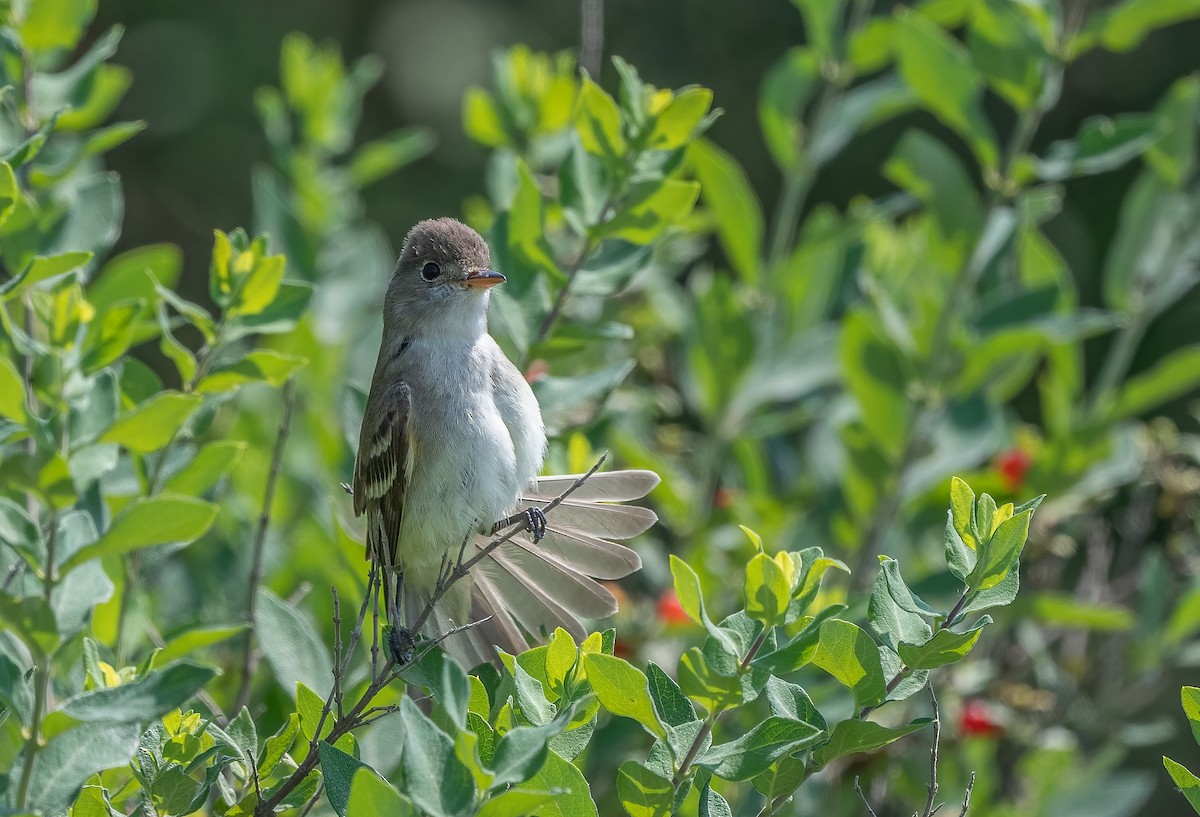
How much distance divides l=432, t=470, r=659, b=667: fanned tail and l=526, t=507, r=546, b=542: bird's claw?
0.03 metres

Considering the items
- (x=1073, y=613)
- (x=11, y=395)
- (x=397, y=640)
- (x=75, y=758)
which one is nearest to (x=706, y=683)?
(x=397, y=640)

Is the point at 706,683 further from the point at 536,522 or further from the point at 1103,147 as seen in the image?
the point at 1103,147

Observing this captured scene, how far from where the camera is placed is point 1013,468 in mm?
3547

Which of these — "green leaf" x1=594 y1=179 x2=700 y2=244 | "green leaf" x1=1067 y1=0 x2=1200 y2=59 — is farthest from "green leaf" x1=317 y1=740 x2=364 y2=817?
"green leaf" x1=1067 y1=0 x2=1200 y2=59

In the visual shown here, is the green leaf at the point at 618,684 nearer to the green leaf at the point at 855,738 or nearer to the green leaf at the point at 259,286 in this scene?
the green leaf at the point at 855,738

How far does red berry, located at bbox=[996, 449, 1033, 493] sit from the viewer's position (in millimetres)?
3463

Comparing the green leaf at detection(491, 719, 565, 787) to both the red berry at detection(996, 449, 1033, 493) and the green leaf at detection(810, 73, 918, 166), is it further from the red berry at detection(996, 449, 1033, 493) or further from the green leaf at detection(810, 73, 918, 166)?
the green leaf at detection(810, 73, 918, 166)

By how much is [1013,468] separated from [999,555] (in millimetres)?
1757

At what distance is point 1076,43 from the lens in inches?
124

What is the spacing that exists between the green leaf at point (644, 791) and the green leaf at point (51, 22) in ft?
6.32

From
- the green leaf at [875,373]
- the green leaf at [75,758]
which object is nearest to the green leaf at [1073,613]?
the green leaf at [875,373]

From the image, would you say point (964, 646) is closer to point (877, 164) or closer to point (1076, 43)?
point (1076, 43)

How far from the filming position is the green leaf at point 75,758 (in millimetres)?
1742

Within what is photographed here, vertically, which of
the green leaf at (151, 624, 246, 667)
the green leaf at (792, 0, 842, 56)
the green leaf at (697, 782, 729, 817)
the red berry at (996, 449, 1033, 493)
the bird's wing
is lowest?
the red berry at (996, 449, 1033, 493)
